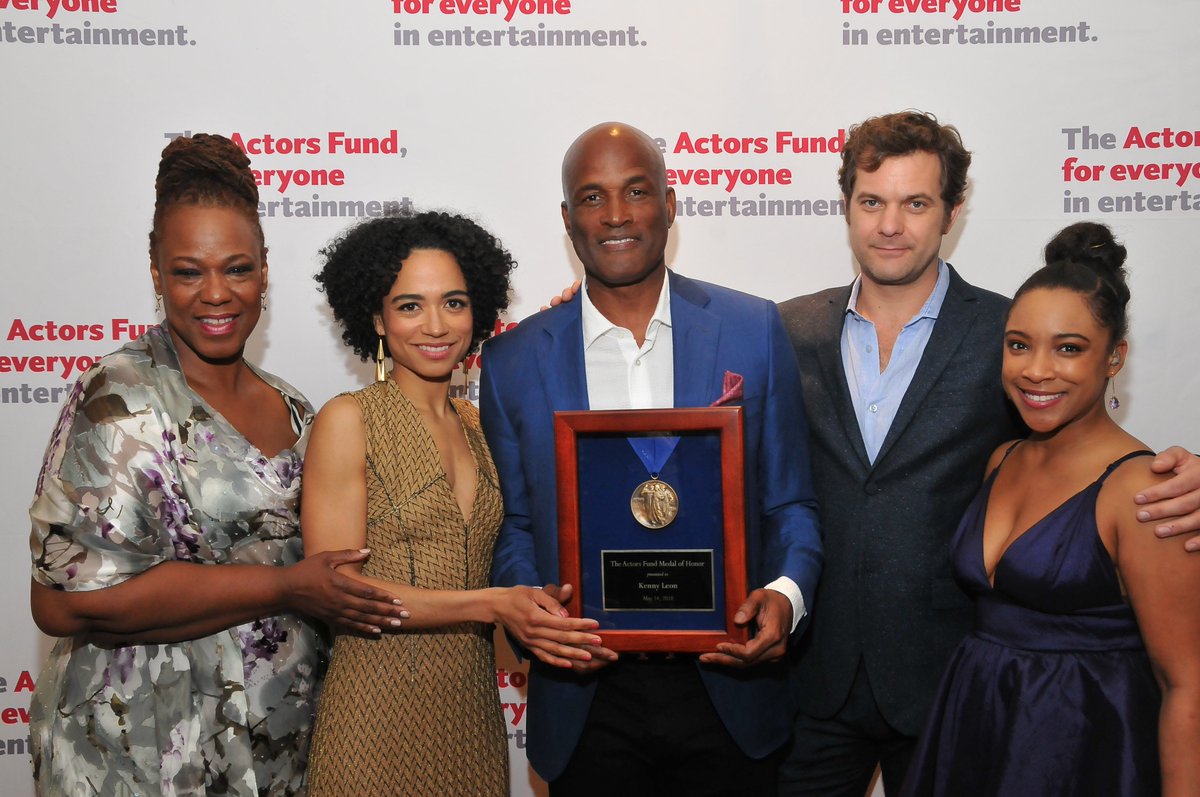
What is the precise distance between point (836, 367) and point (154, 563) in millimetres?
1718

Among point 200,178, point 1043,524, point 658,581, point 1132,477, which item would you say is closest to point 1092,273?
point 1132,477

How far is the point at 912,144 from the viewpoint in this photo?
261 cm

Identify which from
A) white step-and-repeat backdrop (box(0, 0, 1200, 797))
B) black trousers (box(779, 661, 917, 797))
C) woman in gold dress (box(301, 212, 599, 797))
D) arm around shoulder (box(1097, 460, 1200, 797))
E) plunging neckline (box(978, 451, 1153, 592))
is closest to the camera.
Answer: arm around shoulder (box(1097, 460, 1200, 797))

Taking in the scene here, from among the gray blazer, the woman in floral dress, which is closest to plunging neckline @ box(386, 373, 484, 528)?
the woman in floral dress

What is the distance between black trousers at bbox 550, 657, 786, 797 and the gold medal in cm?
37

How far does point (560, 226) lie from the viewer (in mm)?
3676

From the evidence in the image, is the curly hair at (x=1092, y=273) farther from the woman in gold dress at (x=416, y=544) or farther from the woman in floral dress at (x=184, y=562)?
the woman in floral dress at (x=184, y=562)

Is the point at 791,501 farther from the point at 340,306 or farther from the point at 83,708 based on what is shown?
the point at 83,708

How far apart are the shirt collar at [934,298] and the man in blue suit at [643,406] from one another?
0.42m

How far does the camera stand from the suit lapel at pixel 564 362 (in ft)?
7.68

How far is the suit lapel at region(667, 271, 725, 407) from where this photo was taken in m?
2.29

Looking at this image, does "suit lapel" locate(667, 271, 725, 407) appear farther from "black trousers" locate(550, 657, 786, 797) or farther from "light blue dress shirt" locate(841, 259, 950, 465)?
"black trousers" locate(550, 657, 786, 797)

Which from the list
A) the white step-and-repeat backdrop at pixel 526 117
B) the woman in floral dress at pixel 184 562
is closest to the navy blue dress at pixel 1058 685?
the woman in floral dress at pixel 184 562

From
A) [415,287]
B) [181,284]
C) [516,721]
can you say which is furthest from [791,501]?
[516,721]
